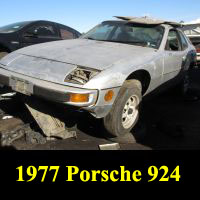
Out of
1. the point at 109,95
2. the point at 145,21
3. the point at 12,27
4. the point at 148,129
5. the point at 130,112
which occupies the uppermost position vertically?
the point at 145,21

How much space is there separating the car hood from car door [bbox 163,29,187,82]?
488 millimetres

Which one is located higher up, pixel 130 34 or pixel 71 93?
pixel 130 34

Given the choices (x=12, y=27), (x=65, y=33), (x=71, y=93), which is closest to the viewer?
(x=71, y=93)

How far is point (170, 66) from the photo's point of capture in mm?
4059

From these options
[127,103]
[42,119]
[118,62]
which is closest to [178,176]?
[127,103]

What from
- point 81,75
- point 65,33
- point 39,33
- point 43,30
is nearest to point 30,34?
point 39,33

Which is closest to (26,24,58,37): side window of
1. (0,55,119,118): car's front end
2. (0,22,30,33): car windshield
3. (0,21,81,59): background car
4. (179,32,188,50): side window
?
(0,21,81,59): background car

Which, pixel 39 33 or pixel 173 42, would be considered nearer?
pixel 173 42

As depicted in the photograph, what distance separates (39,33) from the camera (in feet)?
18.7

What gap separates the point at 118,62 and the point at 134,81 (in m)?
0.45

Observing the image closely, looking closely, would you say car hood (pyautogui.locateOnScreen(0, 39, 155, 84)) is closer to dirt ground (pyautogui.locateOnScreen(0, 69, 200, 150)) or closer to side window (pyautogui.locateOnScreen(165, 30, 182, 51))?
side window (pyautogui.locateOnScreen(165, 30, 182, 51))

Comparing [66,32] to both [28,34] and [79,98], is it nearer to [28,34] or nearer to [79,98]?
[28,34]

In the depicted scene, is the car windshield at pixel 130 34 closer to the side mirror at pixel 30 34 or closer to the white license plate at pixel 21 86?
the side mirror at pixel 30 34

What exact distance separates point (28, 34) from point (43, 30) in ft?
1.89
